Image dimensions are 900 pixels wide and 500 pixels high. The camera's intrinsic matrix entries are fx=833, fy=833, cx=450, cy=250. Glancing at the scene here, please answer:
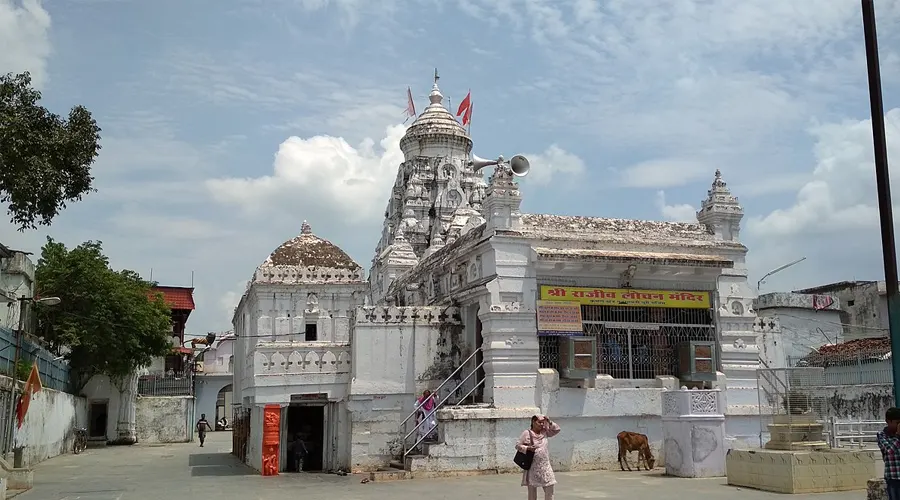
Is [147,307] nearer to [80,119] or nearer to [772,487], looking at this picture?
[80,119]

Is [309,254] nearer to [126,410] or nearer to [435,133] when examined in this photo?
[435,133]

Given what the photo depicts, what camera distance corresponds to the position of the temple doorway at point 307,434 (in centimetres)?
2133

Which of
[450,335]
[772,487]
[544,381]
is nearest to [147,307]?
[450,335]

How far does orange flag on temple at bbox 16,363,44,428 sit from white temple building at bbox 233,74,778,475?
5361mm

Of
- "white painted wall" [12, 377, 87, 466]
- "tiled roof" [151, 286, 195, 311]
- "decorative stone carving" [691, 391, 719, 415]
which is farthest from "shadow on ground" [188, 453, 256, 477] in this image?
"tiled roof" [151, 286, 195, 311]

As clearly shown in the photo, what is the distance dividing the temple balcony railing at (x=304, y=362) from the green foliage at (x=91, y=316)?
1949cm

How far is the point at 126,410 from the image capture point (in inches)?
1613

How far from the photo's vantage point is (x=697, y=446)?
1697cm

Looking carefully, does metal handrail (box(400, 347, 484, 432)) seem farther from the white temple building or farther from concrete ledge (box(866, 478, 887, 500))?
concrete ledge (box(866, 478, 887, 500))

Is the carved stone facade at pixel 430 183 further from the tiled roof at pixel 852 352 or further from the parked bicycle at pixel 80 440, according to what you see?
the tiled roof at pixel 852 352

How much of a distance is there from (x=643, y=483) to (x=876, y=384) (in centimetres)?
1476

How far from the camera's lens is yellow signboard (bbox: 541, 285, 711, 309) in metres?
19.8

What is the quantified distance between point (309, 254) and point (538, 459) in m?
18.0

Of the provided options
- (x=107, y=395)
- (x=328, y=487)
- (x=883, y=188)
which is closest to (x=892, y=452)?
(x=883, y=188)
